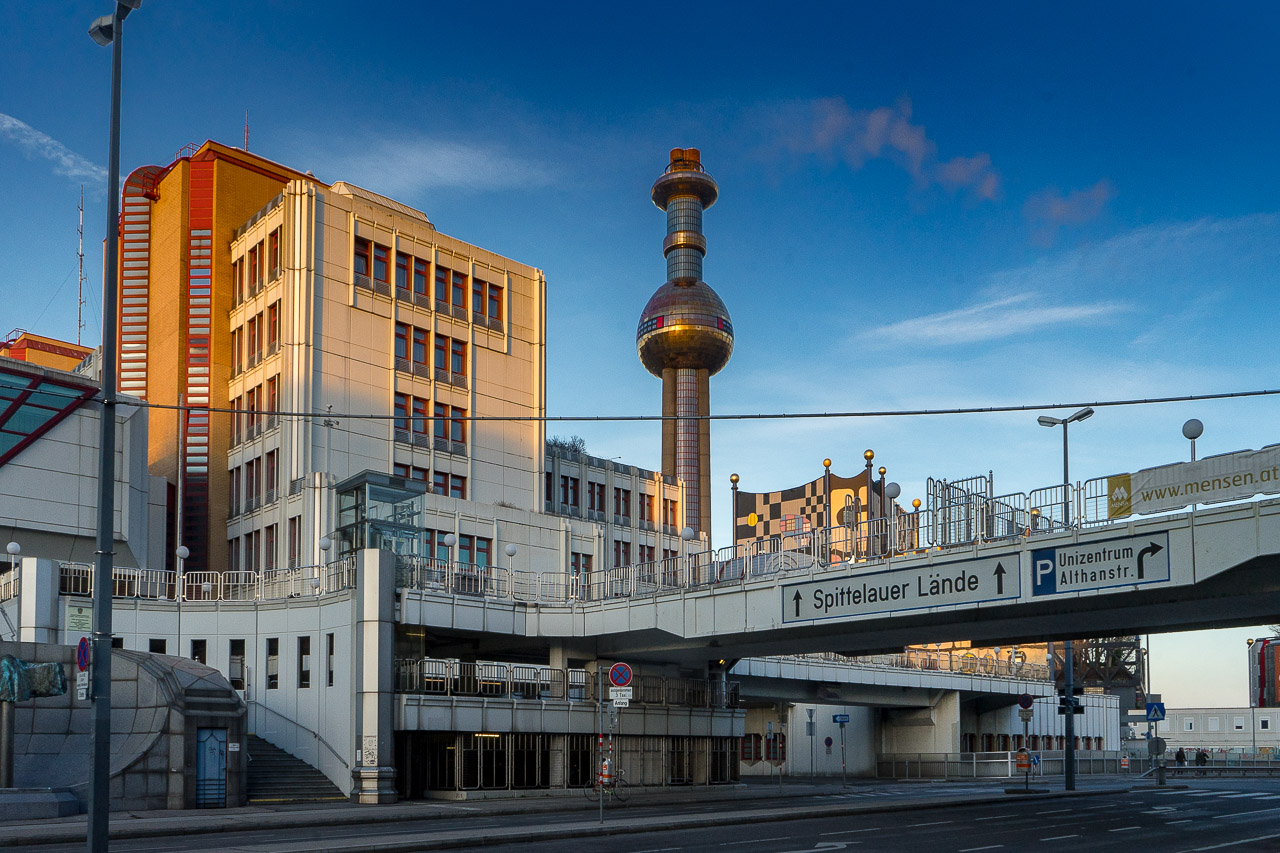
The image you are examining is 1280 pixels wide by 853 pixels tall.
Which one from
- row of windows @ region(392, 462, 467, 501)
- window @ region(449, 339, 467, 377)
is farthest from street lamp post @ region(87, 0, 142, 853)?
window @ region(449, 339, 467, 377)

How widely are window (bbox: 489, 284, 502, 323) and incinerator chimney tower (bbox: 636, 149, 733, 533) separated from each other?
183 feet

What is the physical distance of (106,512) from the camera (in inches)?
625

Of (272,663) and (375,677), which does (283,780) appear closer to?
(375,677)

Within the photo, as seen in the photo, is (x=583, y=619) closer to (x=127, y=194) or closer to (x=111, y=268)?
(x=111, y=268)

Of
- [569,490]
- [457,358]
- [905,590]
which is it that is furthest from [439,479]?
[905,590]

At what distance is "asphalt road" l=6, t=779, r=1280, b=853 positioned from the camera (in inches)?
894

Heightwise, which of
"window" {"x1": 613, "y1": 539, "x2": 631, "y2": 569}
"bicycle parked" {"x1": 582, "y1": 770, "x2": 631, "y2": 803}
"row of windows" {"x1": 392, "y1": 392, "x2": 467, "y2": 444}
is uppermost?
"row of windows" {"x1": 392, "y1": 392, "x2": 467, "y2": 444}

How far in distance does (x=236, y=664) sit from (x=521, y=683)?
968 centimetres

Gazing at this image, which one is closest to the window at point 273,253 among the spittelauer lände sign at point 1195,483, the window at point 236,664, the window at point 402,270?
the window at point 402,270

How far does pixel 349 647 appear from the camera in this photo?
Result: 37.9 metres

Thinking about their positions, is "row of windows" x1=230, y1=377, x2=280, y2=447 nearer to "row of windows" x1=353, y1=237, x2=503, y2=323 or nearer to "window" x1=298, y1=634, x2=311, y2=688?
"row of windows" x1=353, y1=237, x2=503, y2=323

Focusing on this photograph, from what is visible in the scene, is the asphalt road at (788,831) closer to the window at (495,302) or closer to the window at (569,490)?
the window at (495,302)

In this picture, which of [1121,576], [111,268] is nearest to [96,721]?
[111,268]

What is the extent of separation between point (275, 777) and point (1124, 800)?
27.5 meters
